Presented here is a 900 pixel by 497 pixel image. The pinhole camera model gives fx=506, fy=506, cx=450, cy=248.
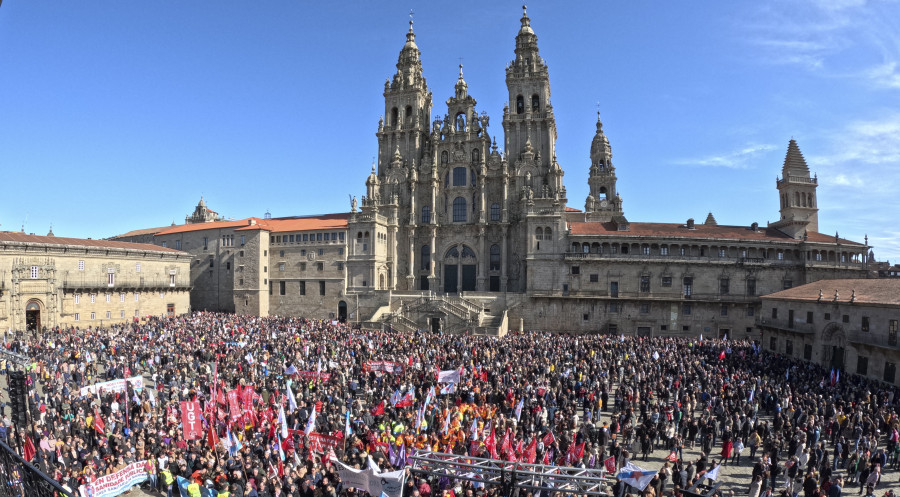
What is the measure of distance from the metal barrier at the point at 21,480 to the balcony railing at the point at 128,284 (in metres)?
54.3

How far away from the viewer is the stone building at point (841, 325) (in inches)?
1203

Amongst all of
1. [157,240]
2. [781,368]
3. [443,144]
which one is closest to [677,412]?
[781,368]

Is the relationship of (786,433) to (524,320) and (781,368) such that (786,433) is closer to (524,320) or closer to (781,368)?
(781,368)

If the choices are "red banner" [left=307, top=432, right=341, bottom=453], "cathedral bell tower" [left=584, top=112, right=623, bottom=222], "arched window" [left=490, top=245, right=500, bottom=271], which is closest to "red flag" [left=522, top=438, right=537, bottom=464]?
"red banner" [left=307, top=432, right=341, bottom=453]

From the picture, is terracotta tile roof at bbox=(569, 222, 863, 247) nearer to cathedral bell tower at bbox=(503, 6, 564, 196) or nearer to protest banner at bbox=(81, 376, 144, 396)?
cathedral bell tower at bbox=(503, 6, 564, 196)

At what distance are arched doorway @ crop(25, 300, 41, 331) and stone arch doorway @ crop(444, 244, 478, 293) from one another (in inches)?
1592

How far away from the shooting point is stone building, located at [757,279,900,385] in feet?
100

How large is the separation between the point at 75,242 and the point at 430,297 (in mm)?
37481

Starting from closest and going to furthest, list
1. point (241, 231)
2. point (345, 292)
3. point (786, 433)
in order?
point (786, 433), point (345, 292), point (241, 231)

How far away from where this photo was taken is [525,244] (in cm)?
5722

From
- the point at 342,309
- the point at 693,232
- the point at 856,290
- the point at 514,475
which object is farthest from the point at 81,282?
the point at 856,290

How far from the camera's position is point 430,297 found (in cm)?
5247

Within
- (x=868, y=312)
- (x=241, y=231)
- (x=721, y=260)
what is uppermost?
(x=241, y=231)

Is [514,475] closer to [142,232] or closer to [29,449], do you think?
[29,449]
